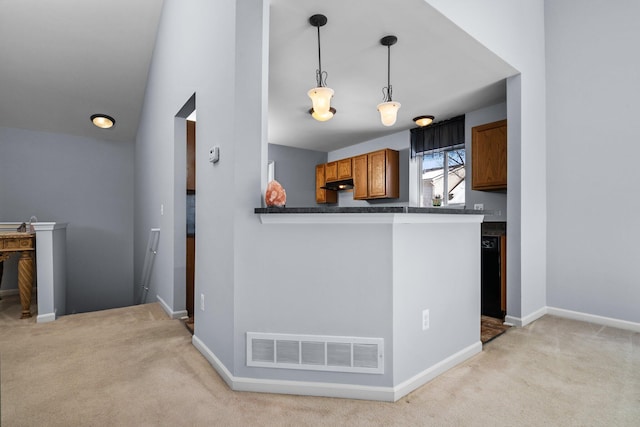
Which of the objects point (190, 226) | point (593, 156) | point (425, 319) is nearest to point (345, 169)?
point (190, 226)

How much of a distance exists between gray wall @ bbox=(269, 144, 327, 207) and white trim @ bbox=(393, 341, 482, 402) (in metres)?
4.50

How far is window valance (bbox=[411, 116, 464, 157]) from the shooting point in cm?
446

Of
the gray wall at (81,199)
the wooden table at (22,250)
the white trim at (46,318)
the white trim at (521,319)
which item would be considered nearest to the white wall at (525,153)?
the white trim at (521,319)

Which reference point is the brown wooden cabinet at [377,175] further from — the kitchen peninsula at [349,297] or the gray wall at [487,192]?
the kitchen peninsula at [349,297]

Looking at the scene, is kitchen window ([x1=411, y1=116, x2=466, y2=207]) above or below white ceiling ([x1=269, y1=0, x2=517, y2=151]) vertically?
below

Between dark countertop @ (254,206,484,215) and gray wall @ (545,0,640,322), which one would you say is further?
gray wall @ (545,0,640,322)

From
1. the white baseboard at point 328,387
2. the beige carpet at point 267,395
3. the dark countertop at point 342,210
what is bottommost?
the beige carpet at point 267,395

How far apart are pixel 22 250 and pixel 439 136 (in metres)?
4.98

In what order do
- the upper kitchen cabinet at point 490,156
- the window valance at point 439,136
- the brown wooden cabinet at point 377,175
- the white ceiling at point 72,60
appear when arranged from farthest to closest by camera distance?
the brown wooden cabinet at point 377,175 → the window valance at point 439,136 → the upper kitchen cabinet at point 490,156 → the white ceiling at point 72,60

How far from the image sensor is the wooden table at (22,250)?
2797 mm

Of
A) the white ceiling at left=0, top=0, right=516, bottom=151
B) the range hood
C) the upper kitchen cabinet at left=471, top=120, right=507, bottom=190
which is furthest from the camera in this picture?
the range hood

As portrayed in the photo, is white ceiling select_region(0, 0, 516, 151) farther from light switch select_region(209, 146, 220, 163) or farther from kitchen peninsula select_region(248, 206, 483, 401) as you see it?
kitchen peninsula select_region(248, 206, 483, 401)

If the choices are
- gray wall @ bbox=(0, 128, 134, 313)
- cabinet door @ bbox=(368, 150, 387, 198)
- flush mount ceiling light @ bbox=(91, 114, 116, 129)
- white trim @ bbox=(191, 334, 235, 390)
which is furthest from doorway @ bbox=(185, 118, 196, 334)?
cabinet door @ bbox=(368, 150, 387, 198)

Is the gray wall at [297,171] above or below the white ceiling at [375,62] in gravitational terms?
below
